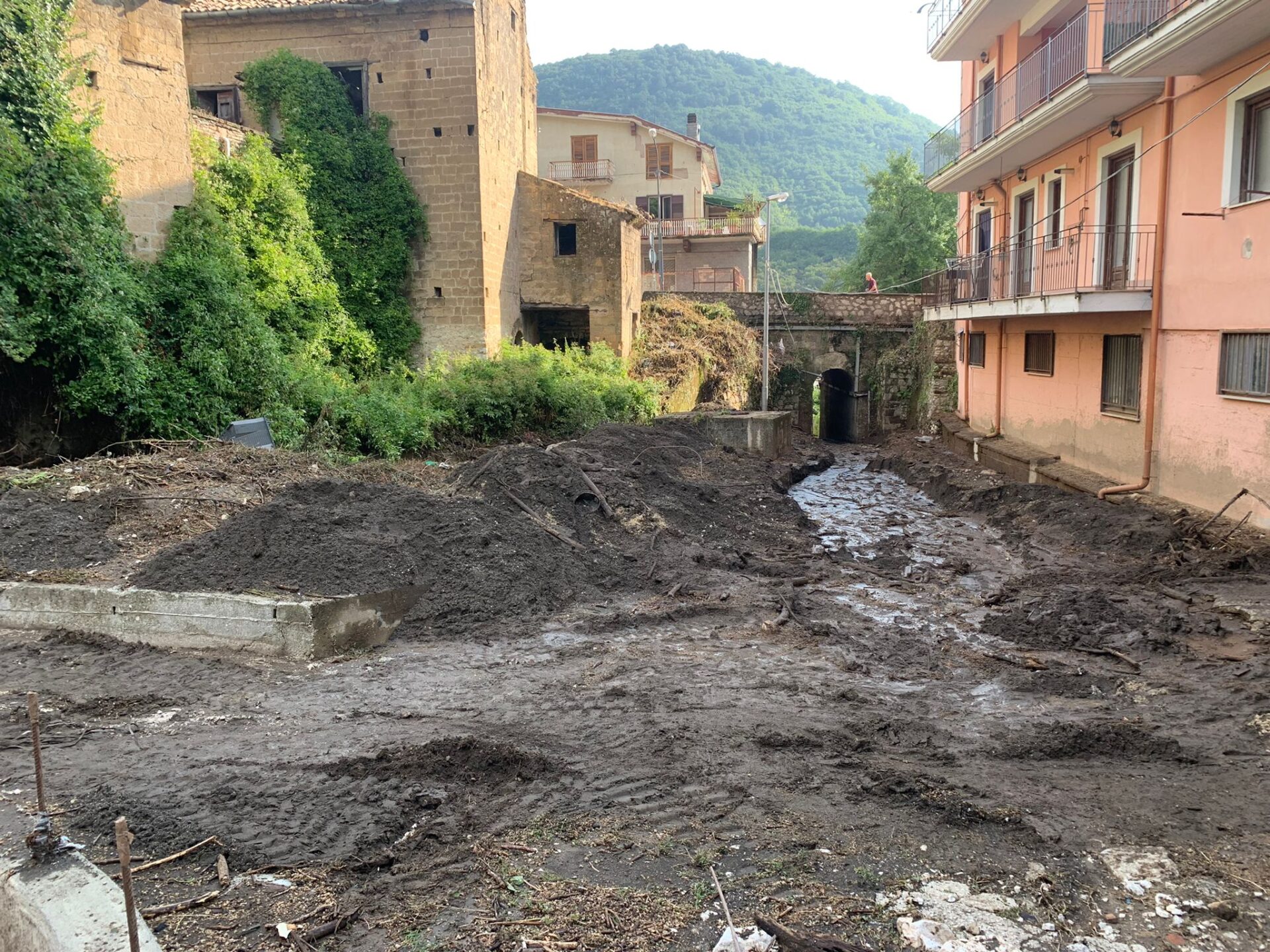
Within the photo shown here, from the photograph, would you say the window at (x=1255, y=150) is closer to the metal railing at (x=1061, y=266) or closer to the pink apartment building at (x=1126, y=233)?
the pink apartment building at (x=1126, y=233)

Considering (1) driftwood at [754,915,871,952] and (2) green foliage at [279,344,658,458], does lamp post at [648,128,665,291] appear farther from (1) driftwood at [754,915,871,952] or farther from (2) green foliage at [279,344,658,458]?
(1) driftwood at [754,915,871,952]

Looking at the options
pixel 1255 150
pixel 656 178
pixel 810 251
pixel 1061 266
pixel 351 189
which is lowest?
pixel 1061 266

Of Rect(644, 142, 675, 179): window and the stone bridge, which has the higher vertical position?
Rect(644, 142, 675, 179): window

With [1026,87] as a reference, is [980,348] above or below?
below

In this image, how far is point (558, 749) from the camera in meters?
5.80

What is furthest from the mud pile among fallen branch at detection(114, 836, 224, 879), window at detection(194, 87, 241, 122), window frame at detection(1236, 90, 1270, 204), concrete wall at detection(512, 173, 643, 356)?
window at detection(194, 87, 241, 122)

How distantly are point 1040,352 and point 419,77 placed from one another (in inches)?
612

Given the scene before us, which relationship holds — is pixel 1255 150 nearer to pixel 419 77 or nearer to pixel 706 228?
pixel 419 77

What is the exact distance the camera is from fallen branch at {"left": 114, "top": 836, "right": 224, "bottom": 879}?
14.0 ft

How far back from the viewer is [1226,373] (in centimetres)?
1117

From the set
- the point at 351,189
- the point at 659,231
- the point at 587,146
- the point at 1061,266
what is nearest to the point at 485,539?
the point at 1061,266

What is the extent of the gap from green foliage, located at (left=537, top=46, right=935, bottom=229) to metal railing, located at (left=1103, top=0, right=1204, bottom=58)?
6670cm

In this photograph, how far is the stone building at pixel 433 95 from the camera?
70.0ft

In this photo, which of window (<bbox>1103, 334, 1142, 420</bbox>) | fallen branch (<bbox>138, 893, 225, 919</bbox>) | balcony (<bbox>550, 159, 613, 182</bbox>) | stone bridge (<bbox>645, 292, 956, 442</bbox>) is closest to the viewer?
fallen branch (<bbox>138, 893, 225, 919</bbox>)
